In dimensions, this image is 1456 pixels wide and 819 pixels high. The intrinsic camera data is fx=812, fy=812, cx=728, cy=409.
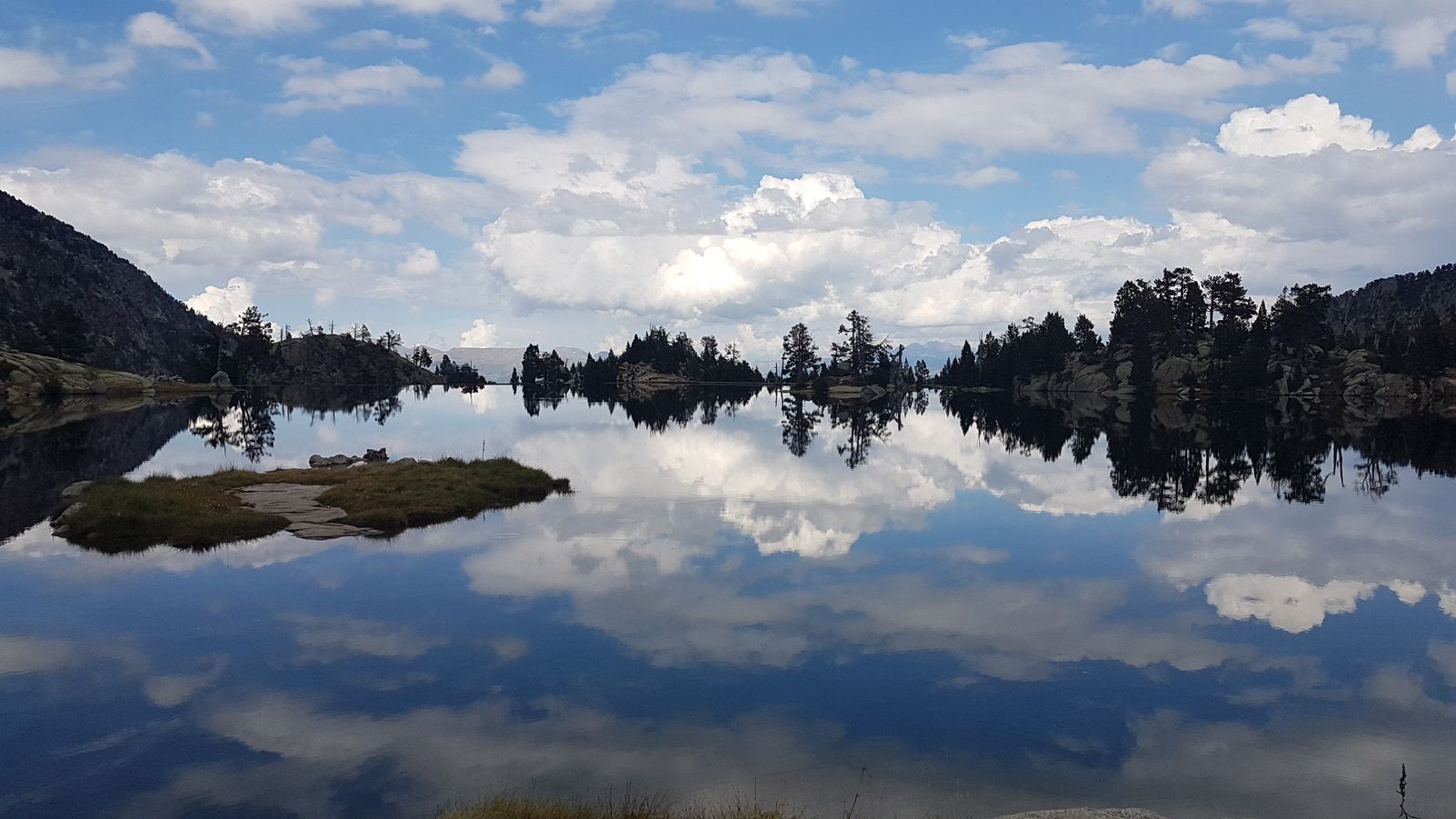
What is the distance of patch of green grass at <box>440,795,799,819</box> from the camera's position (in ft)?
42.1

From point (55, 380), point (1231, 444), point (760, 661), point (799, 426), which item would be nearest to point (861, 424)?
point (799, 426)

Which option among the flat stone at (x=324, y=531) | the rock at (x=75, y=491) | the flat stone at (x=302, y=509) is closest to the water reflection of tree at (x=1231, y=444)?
the flat stone at (x=324, y=531)

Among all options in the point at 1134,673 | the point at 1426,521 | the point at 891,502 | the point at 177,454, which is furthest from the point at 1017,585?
the point at 177,454

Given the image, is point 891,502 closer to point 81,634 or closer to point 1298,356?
point 81,634

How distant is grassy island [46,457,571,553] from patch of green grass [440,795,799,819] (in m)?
28.9

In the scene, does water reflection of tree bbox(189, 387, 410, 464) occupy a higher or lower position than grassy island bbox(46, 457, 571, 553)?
higher

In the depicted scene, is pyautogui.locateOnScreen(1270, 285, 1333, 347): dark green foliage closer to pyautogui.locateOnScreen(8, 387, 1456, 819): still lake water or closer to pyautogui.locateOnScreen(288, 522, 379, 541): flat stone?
pyautogui.locateOnScreen(8, 387, 1456, 819): still lake water

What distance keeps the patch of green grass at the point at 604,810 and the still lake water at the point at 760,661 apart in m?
0.63

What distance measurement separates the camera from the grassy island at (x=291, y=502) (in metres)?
37.9

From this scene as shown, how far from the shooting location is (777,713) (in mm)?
18797

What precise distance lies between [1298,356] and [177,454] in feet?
729

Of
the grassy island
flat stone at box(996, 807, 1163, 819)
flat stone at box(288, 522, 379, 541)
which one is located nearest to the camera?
flat stone at box(996, 807, 1163, 819)

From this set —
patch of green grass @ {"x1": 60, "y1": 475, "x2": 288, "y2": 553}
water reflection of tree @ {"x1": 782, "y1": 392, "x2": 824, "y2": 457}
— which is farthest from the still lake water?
water reflection of tree @ {"x1": 782, "y1": 392, "x2": 824, "y2": 457}

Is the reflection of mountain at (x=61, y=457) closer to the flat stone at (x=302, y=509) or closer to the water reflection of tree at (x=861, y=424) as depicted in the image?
the flat stone at (x=302, y=509)
